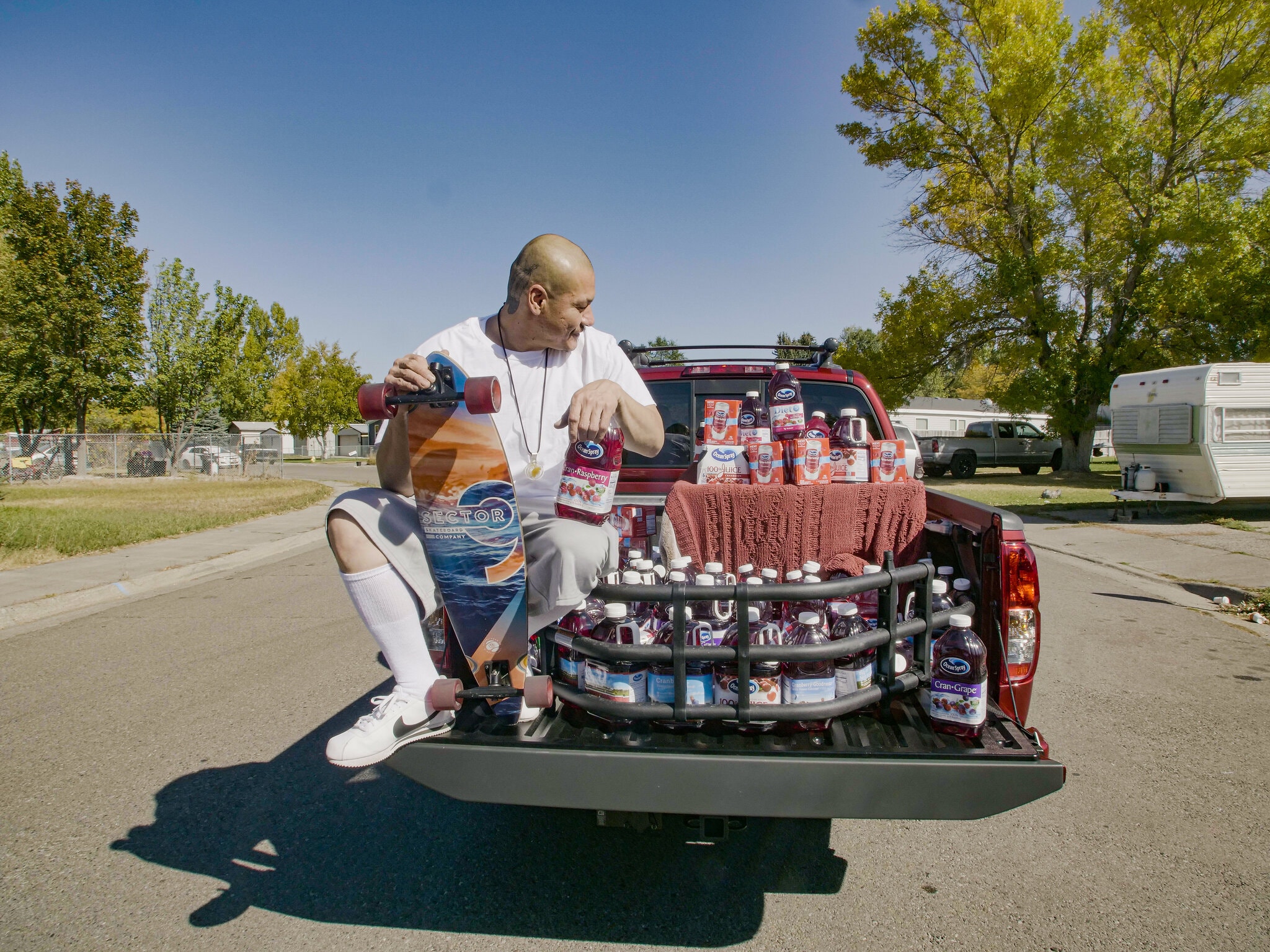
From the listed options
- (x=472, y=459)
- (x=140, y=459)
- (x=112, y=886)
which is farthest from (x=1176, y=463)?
(x=140, y=459)

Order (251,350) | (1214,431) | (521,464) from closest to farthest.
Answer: (521,464) → (1214,431) → (251,350)

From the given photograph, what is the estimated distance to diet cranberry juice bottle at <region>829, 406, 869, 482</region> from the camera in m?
3.34

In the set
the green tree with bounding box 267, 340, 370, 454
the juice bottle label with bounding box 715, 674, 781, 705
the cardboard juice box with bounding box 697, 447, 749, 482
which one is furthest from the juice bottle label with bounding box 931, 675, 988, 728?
the green tree with bounding box 267, 340, 370, 454

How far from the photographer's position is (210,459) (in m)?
31.2

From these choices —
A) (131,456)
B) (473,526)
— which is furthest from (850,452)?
(131,456)

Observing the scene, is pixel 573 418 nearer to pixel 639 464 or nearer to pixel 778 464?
pixel 778 464

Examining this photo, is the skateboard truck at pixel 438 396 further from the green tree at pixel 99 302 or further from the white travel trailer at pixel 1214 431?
the green tree at pixel 99 302

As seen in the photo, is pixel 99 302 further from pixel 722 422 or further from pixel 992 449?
pixel 992 449

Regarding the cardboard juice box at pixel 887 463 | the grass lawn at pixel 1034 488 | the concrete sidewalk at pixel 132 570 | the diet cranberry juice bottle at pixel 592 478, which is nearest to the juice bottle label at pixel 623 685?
the diet cranberry juice bottle at pixel 592 478

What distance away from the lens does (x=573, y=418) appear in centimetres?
238

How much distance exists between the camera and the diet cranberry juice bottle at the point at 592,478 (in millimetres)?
2514

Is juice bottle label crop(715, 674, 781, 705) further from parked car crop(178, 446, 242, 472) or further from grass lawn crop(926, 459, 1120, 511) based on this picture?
parked car crop(178, 446, 242, 472)

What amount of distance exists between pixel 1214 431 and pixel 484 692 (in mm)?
13608

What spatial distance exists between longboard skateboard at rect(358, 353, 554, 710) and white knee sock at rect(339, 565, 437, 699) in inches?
4.6
